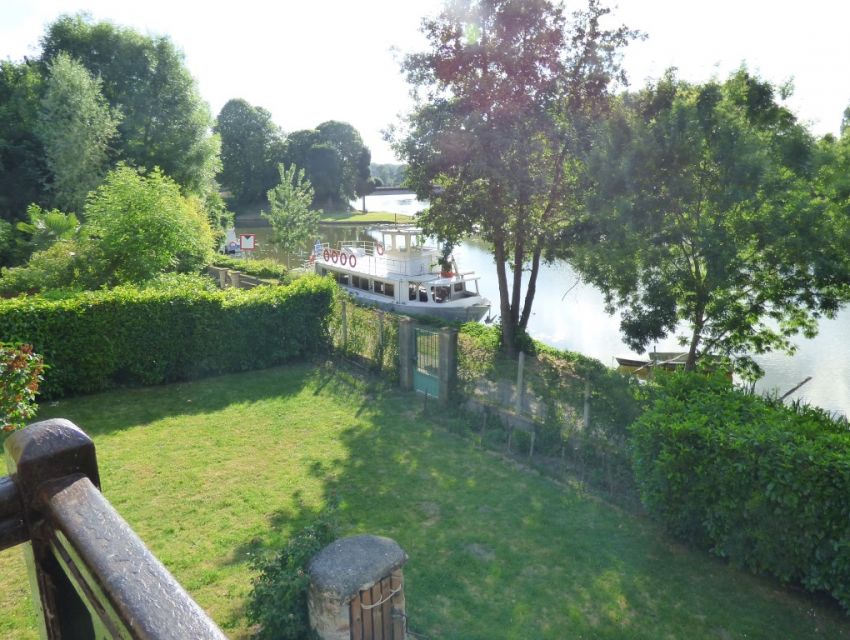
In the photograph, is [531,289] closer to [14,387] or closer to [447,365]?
[447,365]

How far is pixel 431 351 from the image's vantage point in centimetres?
1162

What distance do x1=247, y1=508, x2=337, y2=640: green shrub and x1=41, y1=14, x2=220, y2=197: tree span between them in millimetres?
30027

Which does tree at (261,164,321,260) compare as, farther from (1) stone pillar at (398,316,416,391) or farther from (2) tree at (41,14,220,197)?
(1) stone pillar at (398,316,416,391)

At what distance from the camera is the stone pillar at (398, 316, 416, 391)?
12266 mm

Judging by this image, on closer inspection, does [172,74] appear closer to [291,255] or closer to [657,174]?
[291,255]

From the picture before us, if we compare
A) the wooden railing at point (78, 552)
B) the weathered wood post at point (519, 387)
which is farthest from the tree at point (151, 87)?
the wooden railing at point (78, 552)

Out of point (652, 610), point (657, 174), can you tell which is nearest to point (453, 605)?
point (652, 610)

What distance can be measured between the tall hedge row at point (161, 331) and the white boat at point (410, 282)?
24.1 ft

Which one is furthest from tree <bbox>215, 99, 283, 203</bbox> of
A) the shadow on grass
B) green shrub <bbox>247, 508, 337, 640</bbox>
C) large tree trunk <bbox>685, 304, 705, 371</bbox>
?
green shrub <bbox>247, 508, 337, 640</bbox>

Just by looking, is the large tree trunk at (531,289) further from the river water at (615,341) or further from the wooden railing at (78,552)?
the wooden railing at (78,552)

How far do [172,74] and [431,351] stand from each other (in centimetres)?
2910

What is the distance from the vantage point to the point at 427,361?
38.6ft

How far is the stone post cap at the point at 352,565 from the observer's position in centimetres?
454

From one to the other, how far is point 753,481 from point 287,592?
16.2 feet
